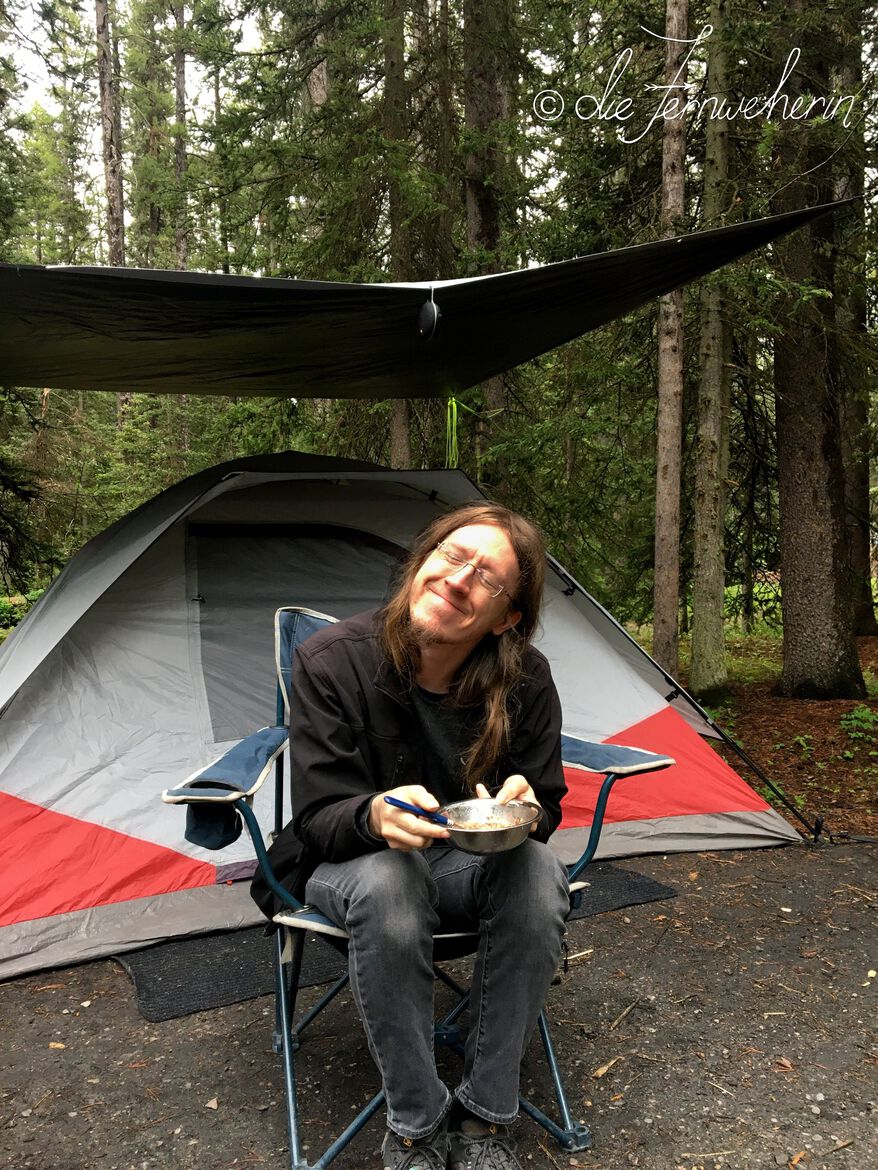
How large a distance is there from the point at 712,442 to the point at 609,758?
3.28m

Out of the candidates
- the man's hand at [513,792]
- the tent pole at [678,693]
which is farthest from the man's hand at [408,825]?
the tent pole at [678,693]

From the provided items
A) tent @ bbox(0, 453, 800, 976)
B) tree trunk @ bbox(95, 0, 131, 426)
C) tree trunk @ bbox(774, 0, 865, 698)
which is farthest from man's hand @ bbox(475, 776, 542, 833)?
tree trunk @ bbox(95, 0, 131, 426)

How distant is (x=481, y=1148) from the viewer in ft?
5.08

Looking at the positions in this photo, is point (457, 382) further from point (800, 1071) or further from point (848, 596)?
point (800, 1071)

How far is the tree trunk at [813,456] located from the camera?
5004 mm

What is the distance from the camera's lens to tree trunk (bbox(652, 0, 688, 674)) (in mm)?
4164

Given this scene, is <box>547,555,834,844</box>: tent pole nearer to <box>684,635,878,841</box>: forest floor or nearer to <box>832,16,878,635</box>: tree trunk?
<box>684,635,878,841</box>: forest floor

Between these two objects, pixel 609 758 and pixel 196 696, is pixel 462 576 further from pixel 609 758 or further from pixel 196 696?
pixel 196 696

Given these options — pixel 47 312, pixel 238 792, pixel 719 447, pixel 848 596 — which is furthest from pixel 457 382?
pixel 238 792

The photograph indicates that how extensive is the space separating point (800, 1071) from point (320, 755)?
133 cm

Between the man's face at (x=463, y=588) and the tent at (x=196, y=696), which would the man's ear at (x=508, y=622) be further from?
the tent at (x=196, y=696)

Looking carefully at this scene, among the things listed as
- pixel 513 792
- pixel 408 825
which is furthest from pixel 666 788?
pixel 408 825

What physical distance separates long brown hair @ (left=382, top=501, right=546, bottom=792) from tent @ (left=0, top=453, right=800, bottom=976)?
1334 mm

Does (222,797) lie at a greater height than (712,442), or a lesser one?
lesser
